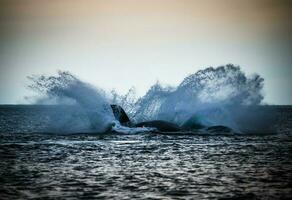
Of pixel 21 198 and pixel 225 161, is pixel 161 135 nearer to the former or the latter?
pixel 225 161

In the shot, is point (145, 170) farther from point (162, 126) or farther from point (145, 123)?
point (145, 123)

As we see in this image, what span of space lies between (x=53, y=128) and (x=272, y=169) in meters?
34.3

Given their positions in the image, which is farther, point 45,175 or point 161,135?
point 161,135

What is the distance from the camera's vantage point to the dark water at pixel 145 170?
1955 centimetres

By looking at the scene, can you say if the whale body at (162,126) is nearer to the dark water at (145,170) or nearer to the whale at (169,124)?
the whale at (169,124)

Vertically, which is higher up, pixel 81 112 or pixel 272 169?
pixel 81 112

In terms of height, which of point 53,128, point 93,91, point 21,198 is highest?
point 93,91

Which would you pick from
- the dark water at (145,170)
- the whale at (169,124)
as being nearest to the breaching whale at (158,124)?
the whale at (169,124)

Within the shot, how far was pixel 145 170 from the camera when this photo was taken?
25469mm

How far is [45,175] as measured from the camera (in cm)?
2381

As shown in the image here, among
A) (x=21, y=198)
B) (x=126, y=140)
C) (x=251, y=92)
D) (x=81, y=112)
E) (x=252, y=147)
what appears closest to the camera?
(x=21, y=198)

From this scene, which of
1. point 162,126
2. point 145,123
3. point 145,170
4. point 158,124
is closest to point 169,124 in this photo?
point 162,126

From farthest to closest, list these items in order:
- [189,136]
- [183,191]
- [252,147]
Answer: [189,136] < [252,147] < [183,191]

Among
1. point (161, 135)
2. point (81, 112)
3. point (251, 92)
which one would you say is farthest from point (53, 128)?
point (251, 92)
